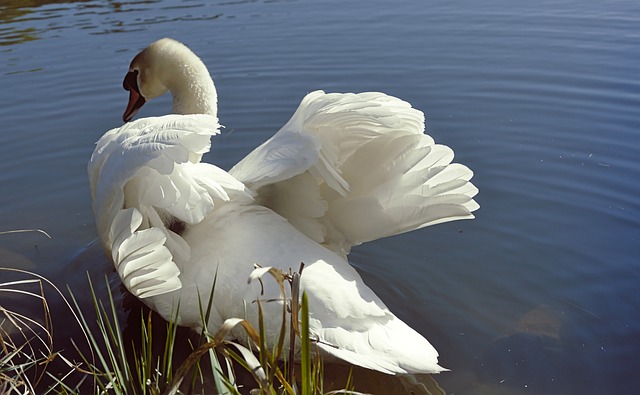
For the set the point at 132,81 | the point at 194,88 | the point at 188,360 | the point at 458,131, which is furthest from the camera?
the point at 458,131

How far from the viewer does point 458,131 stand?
6.49 metres

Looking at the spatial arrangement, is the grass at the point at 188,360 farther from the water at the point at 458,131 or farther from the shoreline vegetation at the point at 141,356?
the water at the point at 458,131

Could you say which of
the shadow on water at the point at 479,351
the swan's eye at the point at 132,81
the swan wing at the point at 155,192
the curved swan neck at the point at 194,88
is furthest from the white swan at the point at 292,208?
the swan's eye at the point at 132,81

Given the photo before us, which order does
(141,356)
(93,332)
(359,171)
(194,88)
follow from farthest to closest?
(194,88)
(93,332)
(359,171)
(141,356)

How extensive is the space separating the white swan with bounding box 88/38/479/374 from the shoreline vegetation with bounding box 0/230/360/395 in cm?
13

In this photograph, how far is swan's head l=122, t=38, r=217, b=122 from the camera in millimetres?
5020

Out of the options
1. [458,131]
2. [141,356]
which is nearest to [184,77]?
[458,131]

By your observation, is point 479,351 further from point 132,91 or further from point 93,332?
point 132,91

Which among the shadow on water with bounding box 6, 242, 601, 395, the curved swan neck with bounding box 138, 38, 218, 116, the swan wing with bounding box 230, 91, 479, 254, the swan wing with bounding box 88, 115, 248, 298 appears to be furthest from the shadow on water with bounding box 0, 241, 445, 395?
the curved swan neck with bounding box 138, 38, 218, 116

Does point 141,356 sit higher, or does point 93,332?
point 141,356

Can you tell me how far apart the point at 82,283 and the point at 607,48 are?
5.88 m

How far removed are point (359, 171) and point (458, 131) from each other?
2.90m

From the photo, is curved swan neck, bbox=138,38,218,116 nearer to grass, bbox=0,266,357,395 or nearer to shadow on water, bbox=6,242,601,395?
shadow on water, bbox=6,242,601,395

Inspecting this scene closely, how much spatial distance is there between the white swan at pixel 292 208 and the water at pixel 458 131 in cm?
69
